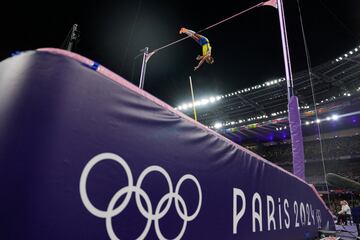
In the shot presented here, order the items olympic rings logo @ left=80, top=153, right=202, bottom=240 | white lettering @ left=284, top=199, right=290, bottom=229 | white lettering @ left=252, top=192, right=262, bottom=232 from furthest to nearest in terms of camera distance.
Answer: white lettering @ left=284, top=199, right=290, bottom=229
white lettering @ left=252, top=192, right=262, bottom=232
olympic rings logo @ left=80, top=153, right=202, bottom=240

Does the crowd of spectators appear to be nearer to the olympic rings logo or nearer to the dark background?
the dark background

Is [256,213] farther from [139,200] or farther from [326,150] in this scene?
[326,150]

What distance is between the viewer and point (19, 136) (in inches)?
33.2

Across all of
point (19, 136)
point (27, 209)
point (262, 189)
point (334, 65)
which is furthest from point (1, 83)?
point (334, 65)

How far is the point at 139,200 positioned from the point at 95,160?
0.97ft

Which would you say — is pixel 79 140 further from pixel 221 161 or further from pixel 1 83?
pixel 221 161

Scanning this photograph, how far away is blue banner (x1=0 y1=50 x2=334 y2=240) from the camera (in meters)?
0.81

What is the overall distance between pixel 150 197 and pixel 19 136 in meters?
0.62

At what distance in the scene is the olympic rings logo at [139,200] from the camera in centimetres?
94

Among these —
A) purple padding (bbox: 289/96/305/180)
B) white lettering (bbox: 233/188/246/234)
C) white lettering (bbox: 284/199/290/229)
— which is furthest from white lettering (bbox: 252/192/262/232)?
purple padding (bbox: 289/96/305/180)

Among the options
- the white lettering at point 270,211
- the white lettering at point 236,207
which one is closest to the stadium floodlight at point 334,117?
the white lettering at point 270,211

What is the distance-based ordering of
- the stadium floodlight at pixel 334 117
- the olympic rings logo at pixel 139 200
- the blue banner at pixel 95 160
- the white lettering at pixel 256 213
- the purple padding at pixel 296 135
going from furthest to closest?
the stadium floodlight at pixel 334 117
the purple padding at pixel 296 135
the white lettering at pixel 256 213
the olympic rings logo at pixel 139 200
the blue banner at pixel 95 160

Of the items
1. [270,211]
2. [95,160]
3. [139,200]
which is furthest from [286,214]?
[95,160]

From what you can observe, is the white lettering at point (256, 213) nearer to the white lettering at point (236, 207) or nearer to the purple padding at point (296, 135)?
the white lettering at point (236, 207)
